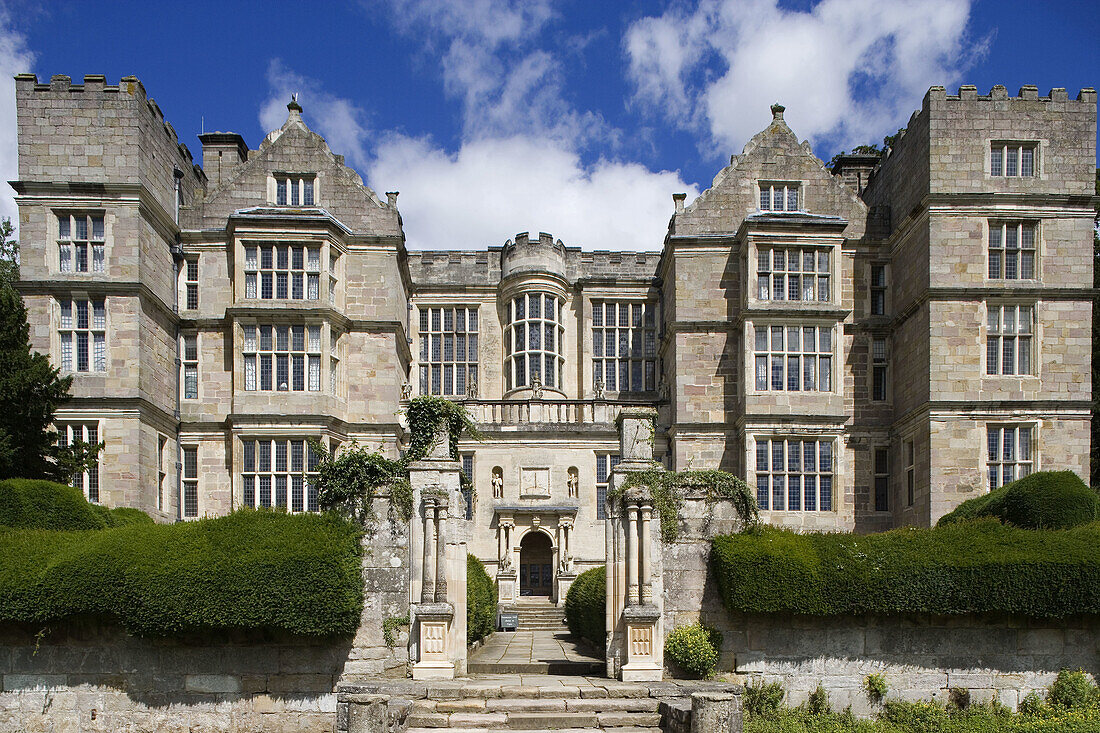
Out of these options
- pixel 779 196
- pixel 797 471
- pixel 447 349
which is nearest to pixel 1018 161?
pixel 779 196

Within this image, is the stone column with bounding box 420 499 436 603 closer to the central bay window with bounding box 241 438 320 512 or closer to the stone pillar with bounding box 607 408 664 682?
the stone pillar with bounding box 607 408 664 682

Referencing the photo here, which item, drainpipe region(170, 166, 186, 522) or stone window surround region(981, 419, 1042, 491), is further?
drainpipe region(170, 166, 186, 522)

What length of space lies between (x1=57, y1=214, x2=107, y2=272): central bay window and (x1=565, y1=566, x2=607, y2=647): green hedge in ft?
50.8

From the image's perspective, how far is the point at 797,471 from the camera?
2559cm

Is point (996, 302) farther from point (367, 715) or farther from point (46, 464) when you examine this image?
point (46, 464)

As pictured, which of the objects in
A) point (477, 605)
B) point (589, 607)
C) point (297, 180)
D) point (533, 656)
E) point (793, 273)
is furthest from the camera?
point (297, 180)

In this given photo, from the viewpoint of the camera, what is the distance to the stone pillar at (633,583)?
15.1 m

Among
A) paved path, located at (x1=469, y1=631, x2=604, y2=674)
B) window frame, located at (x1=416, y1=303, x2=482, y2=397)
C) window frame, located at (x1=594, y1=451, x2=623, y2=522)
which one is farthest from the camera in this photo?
window frame, located at (x1=416, y1=303, x2=482, y2=397)

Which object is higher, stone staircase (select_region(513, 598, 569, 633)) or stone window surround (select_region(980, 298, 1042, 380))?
stone window surround (select_region(980, 298, 1042, 380))

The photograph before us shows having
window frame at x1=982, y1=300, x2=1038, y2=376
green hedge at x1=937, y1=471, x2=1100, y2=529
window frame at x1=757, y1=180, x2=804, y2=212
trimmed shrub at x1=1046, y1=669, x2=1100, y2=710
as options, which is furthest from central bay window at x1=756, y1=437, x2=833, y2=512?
trimmed shrub at x1=1046, y1=669, x2=1100, y2=710

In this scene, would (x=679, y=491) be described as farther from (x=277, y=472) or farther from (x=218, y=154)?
(x=218, y=154)

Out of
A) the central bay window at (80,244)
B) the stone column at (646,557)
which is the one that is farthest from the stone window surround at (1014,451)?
the central bay window at (80,244)

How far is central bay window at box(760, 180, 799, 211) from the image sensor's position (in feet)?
90.4

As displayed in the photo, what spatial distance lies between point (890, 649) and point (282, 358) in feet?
58.8
